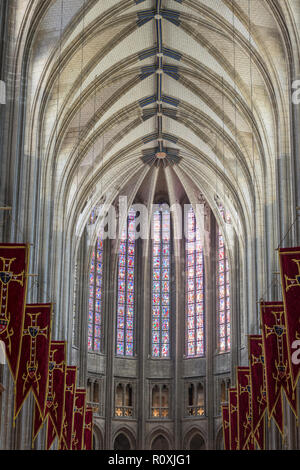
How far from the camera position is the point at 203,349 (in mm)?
48938

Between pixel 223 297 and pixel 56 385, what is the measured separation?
71.0 feet

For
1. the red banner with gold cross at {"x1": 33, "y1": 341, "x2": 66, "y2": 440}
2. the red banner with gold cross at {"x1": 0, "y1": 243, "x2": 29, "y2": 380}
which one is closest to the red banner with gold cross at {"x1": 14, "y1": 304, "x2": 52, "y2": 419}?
the red banner with gold cross at {"x1": 0, "y1": 243, "x2": 29, "y2": 380}

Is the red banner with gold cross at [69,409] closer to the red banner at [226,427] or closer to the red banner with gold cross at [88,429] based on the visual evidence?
the red banner with gold cross at [88,429]

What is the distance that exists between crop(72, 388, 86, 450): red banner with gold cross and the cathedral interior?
2949mm

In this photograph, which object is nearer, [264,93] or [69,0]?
[69,0]

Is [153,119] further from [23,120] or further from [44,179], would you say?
[23,120]

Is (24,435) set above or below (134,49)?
below

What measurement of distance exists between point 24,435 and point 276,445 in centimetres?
1024

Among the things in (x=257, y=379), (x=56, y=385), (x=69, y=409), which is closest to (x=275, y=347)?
(x=257, y=379)

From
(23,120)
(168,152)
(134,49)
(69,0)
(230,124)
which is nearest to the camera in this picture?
(23,120)

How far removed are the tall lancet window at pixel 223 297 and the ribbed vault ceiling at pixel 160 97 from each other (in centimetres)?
368

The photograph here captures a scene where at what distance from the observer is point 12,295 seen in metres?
18.6

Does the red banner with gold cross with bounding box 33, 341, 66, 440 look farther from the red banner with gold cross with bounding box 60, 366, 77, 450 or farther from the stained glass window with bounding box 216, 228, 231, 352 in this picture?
the stained glass window with bounding box 216, 228, 231, 352

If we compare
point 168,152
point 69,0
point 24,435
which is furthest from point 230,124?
point 24,435
